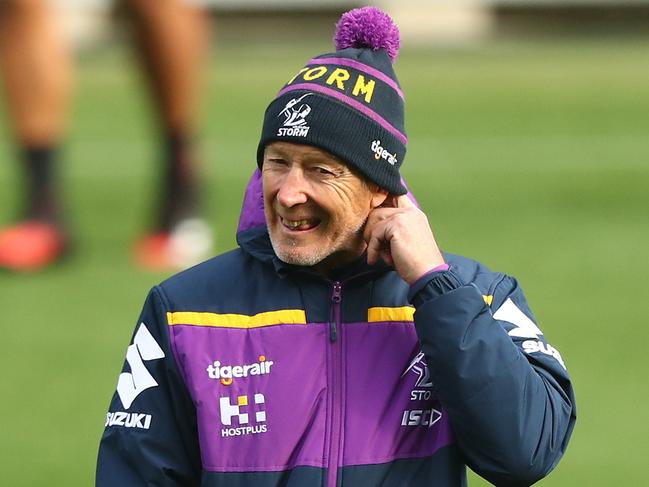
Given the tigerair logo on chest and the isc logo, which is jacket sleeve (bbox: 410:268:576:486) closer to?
the isc logo

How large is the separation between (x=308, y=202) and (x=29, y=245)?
4.12 meters

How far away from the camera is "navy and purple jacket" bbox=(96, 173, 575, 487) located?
2732 millimetres

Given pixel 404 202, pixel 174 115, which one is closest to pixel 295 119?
pixel 404 202

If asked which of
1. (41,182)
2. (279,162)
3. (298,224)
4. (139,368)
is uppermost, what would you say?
(41,182)

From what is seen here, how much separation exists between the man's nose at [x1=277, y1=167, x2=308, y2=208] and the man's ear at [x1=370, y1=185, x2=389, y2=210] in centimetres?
19

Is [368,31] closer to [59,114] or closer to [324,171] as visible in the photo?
[324,171]

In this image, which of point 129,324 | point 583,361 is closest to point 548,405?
point 583,361

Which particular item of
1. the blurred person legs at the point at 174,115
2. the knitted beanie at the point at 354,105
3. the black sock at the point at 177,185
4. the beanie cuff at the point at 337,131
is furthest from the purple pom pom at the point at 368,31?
the black sock at the point at 177,185

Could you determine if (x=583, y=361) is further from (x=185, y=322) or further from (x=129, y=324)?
(x=185, y=322)

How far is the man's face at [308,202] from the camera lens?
9.27 feet

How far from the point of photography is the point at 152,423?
285cm

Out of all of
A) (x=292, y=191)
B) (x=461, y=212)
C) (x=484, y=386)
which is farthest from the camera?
(x=461, y=212)

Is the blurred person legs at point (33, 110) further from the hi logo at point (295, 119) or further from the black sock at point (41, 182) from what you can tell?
the hi logo at point (295, 119)

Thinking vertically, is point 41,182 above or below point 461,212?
below
